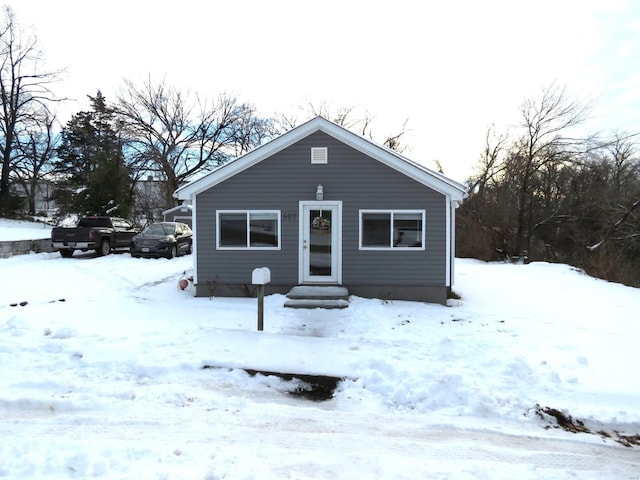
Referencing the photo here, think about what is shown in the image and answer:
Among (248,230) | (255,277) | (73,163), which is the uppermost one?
(73,163)

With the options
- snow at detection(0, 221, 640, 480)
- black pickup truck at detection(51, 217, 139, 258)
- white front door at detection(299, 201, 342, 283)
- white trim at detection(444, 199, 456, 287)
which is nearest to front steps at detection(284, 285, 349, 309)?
snow at detection(0, 221, 640, 480)

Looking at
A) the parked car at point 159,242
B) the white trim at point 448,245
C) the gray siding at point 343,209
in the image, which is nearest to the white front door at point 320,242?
the gray siding at point 343,209

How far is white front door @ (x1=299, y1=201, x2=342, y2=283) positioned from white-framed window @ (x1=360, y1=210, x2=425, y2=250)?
71 cm

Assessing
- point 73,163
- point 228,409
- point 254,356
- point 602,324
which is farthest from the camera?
point 73,163

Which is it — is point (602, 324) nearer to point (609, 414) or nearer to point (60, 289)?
point (609, 414)

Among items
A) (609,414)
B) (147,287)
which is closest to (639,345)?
(609,414)

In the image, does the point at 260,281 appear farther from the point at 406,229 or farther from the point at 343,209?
the point at 406,229

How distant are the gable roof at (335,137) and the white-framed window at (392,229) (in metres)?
0.89

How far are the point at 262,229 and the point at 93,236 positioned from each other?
10816 millimetres

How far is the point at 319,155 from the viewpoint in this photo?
10836 mm

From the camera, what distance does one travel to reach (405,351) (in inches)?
254

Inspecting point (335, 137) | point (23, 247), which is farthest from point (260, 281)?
point (23, 247)

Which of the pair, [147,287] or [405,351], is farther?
[147,287]

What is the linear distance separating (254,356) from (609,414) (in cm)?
427
